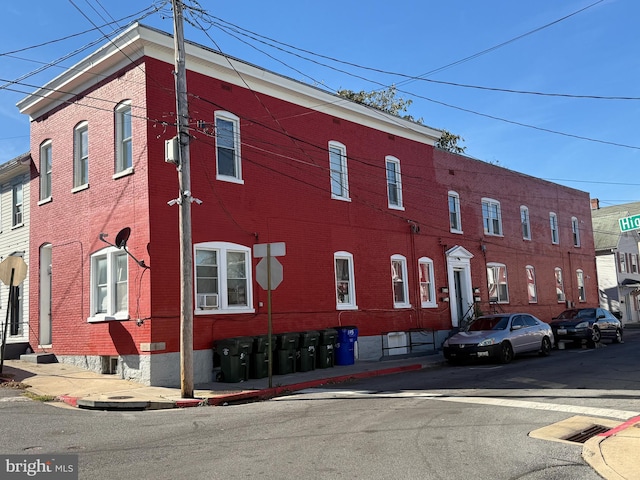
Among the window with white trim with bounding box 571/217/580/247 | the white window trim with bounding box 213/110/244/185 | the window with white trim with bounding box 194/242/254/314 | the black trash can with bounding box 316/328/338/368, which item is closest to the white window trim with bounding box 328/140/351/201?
the white window trim with bounding box 213/110/244/185

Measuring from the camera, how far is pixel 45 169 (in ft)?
60.0

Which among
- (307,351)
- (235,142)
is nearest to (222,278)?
(307,351)

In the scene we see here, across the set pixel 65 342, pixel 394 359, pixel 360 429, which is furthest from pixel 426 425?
pixel 65 342

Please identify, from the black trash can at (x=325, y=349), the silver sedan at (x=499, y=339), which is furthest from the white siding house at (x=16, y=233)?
the silver sedan at (x=499, y=339)

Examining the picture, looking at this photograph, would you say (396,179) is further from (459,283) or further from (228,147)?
(228,147)

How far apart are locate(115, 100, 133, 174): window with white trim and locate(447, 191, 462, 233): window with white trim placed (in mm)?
14382

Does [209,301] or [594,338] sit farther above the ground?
[209,301]

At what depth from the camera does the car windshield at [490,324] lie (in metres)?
17.6

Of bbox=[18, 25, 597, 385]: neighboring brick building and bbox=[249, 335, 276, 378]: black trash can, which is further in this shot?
bbox=[249, 335, 276, 378]: black trash can

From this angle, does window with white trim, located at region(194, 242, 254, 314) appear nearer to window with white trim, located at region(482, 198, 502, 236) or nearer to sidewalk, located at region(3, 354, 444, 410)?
sidewalk, located at region(3, 354, 444, 410)

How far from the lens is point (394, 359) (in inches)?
743

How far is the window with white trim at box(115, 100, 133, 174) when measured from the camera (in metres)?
15.1

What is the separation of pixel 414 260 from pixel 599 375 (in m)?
9.60

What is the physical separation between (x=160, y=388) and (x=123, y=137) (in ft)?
22.2
